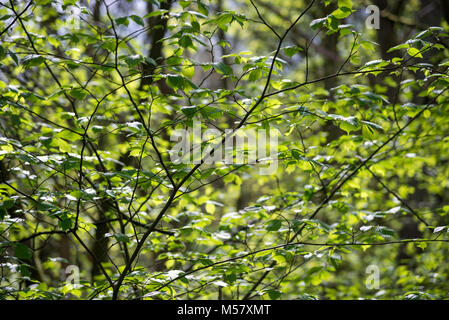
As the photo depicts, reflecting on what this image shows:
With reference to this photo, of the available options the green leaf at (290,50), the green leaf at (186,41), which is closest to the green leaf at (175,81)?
the green leaf at (186,41)

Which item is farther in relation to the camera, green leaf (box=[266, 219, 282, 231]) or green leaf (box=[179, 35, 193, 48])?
green leaf (box=[266, 219, 282, 231])

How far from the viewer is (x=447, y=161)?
21.5 feet

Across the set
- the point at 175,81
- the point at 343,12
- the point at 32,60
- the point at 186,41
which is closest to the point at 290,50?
the point at 343,12

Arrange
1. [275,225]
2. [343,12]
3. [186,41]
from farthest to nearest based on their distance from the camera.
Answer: [275,225], [186,41], [343,12]

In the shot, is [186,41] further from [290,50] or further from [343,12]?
[343,12]

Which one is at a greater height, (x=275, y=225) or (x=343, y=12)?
(x=343, y=12)

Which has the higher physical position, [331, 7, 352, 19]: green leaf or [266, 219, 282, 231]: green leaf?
[331, 7, 352, 19]: green leaf

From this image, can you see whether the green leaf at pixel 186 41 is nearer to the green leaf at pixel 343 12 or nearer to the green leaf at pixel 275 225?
the green leaf at pixel 343 12

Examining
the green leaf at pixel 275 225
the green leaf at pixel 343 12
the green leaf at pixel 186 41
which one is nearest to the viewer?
the green leaf at pixel 343 12

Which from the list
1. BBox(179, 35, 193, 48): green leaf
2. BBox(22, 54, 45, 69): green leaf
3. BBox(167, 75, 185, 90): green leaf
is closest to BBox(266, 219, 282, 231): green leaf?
BBox(167, 75, 185, 90): green leaf

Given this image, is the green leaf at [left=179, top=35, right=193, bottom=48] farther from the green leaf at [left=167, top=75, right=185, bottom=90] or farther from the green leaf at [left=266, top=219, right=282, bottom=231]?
A: the green leaf at [left=266, top=219, right=282, bottom=231]

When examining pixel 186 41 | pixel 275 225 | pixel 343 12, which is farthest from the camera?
pixel 275 225

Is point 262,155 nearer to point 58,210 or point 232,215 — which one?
point 232,215
